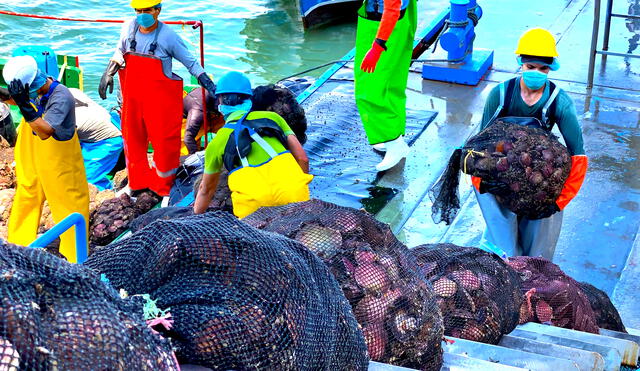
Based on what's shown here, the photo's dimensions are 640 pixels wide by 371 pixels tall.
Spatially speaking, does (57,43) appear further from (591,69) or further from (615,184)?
(615,184)

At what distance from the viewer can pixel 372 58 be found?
6.29 meters

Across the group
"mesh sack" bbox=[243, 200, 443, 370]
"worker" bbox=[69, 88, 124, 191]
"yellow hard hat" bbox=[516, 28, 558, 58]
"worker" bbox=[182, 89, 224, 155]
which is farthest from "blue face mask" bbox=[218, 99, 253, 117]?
"worker" bbox=[69, 88, 124, 191]

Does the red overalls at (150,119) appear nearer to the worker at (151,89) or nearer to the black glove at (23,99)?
the worker at (151,89)

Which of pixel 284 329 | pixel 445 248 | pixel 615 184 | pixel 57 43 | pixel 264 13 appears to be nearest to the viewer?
pixel 284 329

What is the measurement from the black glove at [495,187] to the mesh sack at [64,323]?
10.2ft

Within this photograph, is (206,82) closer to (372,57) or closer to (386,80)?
(372,57)

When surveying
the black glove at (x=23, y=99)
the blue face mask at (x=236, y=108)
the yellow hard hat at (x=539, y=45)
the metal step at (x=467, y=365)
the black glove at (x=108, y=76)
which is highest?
the yellow hard hat at (x=539, y=45)

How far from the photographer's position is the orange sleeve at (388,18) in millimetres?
6198

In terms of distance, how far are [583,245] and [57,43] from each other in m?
13.2

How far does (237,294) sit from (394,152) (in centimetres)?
473

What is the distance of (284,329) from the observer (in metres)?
2.08

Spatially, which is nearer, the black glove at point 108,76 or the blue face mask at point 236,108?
the blue face mask at point 236,108

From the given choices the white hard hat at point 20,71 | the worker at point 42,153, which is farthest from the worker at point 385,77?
the white hard hat at point 20,71

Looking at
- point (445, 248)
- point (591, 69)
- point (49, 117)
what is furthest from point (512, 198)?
point (591, 69)
